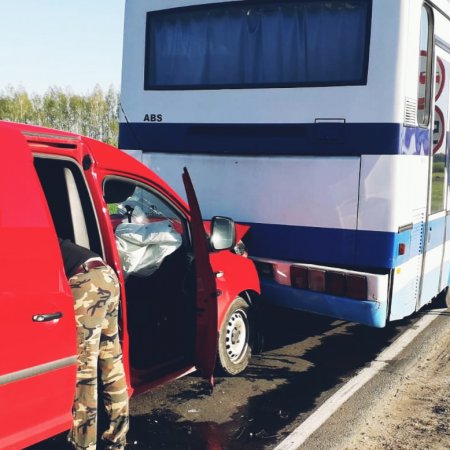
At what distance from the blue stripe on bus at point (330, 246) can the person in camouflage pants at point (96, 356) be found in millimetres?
2703

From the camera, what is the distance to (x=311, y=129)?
594cm

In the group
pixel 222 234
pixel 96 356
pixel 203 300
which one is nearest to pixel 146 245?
pixel 222 234

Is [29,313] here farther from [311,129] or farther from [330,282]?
[311,129]

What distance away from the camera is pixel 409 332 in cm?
709

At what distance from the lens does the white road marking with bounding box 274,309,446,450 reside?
444 cm

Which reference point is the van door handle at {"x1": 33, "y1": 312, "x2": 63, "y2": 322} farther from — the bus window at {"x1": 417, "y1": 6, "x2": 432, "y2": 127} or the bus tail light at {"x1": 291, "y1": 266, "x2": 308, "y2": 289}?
the bus window at {"x1": 417, "y1": 6, "x2": 432, "y2": 127}

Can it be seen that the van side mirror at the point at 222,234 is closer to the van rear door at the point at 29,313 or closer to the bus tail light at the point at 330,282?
the bus tail light at the point at 330,282

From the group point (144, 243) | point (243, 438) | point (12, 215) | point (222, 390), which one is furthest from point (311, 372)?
point (12, 215)

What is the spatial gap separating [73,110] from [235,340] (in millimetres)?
71745

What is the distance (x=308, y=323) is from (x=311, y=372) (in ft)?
5.50

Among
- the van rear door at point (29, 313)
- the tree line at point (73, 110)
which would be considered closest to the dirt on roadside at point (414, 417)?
the van rear door at point (29, 313)

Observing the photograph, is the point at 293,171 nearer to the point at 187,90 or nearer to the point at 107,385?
the point at 187,90

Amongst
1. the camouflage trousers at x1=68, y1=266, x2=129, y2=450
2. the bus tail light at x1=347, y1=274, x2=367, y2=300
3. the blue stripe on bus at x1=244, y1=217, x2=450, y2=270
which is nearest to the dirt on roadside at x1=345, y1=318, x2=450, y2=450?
the bus tail light at x1=347, y1=274, x2=367, y2=300

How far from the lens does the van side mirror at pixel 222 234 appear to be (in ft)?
16.0
